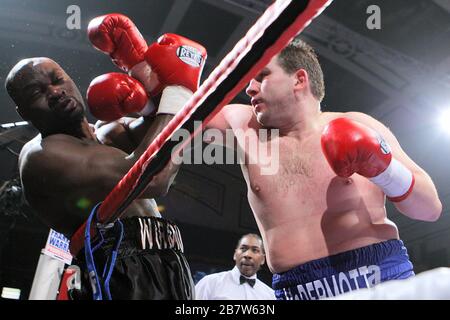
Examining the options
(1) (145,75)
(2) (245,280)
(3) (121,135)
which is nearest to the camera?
(1) (145,75)

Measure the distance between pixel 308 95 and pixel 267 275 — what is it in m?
6.48

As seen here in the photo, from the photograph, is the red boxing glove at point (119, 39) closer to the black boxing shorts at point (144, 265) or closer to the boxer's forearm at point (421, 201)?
the black boxing shorts at point (144, 265)

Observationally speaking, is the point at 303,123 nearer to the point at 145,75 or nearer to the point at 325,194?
the point at 325,194

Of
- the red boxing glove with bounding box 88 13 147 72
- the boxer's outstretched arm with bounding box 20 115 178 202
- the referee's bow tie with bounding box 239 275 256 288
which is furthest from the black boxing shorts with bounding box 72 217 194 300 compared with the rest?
the referee's bow tie with bounding box 239 275 256 288

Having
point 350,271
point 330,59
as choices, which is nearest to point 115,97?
point 350,271

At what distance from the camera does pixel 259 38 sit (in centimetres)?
75

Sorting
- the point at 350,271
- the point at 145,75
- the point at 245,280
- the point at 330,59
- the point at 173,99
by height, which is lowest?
the point at 350,271

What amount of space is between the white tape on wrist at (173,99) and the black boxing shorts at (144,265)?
37 cm

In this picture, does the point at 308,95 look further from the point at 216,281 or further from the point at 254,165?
the point at 216,281

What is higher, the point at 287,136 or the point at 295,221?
the point at 287,136

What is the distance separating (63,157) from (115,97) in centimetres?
26

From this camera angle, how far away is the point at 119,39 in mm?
1698

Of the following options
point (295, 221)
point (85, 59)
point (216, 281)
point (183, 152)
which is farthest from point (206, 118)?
point (85, 59)

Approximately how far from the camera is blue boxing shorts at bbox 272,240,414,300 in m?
1.29
